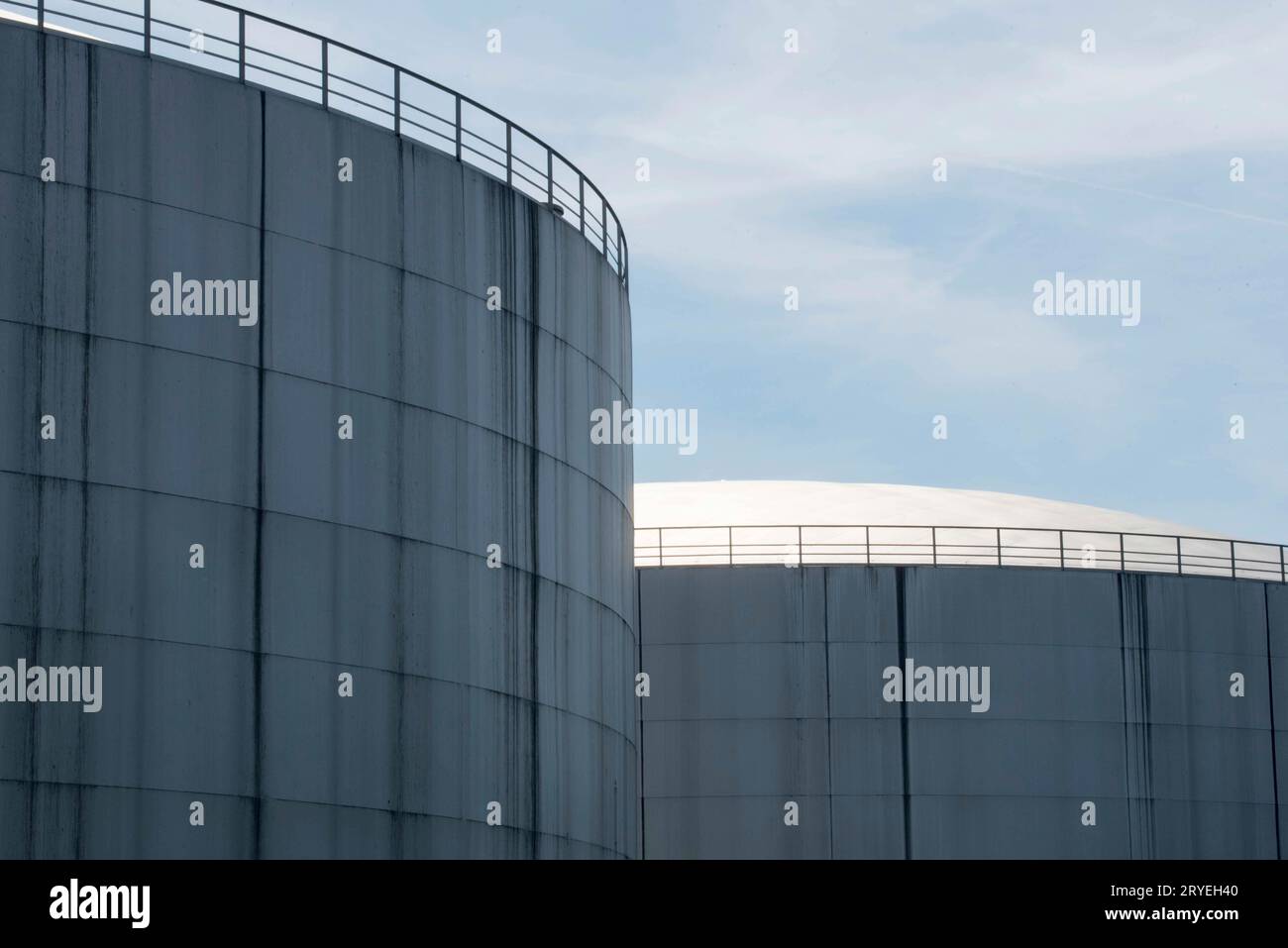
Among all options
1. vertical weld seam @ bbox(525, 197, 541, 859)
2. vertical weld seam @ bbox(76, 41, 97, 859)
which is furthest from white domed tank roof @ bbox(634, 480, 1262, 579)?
vertical weld seam @ bbox(76, 41, 97, 859)

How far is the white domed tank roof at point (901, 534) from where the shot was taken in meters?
41.5

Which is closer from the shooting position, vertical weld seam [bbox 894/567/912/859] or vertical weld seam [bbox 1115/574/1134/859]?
vertical weld seam [bbox 894/567/912/859]

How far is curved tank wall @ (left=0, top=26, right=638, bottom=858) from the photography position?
20.0m

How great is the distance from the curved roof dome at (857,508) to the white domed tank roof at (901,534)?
4 centimetres

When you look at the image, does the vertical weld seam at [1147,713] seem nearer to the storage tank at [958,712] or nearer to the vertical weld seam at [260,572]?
the storage tank at [958,712]

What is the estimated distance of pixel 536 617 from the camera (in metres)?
24.9

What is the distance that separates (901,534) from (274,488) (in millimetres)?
23058

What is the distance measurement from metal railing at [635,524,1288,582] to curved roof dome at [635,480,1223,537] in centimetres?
57

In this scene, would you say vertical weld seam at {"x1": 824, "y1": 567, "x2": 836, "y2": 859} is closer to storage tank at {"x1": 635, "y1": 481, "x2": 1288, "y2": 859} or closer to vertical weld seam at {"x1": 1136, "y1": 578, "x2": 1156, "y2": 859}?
storage tank at {"x1": 635, "y1": 481, "x2": 1288, "y2": 859}

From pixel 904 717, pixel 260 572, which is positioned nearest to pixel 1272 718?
pixel 904 717

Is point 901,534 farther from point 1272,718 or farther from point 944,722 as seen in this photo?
point 1272,718

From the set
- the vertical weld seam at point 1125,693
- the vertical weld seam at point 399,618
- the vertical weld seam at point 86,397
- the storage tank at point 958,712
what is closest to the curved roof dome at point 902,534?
the vertical weld seam at point 1125,693
